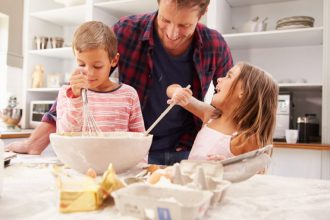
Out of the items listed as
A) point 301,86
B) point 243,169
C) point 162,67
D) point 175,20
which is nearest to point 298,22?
point 301,86

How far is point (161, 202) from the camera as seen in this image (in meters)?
0.39

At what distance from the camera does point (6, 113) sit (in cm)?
294

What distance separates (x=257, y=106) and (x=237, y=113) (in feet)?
0.28

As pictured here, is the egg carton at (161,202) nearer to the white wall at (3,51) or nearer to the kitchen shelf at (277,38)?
the kitchen shelf at (277,38)

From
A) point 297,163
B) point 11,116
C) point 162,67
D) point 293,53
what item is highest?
point 293,53

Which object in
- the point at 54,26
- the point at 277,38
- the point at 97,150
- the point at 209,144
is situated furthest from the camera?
the point at 54,26

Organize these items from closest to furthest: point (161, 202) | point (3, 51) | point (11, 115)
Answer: point (161, 202) < point (11, 115) < point (3, 51)

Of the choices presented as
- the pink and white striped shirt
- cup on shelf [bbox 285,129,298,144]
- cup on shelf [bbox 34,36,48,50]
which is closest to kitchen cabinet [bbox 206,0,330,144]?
cup on shelf [bbox 285,129,298,144]

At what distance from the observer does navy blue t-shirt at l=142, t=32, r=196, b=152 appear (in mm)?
1474

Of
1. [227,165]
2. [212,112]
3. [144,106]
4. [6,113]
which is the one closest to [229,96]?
[212,112]

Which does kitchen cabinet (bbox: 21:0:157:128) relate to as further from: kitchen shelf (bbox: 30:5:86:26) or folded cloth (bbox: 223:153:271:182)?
folded cloth (bbox: 223:153:271:182)

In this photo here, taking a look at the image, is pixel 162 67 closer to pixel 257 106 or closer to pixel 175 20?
pixel 175 20

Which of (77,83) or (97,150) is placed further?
(77,83)

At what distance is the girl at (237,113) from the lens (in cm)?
135
